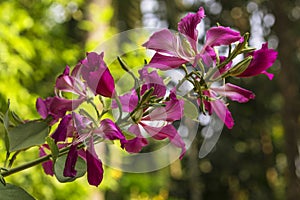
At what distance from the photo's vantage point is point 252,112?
291 inches

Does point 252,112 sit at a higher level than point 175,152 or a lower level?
lower

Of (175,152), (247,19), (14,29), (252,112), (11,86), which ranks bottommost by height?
(252,112)

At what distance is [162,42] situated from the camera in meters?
0.35

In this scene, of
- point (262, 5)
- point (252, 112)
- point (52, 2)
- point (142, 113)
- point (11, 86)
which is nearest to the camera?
point (142, 113)

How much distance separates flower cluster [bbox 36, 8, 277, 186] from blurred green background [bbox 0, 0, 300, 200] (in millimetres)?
65

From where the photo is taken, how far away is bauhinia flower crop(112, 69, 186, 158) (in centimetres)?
34

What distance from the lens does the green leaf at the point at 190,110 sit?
0.36 meters

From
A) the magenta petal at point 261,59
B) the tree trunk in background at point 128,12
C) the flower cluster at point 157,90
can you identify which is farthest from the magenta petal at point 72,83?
the tree trunk in background at point 128,12

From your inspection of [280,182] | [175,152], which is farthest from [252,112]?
[175,152]

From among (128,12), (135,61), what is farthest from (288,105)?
(135,61)

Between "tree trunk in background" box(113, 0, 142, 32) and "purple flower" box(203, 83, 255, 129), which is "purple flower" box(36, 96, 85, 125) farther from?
"tree trunk in background" box(113, 0, 142, 32)

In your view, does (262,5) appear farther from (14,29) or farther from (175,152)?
(175,152)

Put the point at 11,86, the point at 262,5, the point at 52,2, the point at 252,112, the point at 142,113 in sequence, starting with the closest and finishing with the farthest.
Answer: the point at 142,113 → the point at 11,86 → the point at 52,2 → the point at 262,5 → the point at 252,112

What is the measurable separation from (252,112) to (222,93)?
714cm
